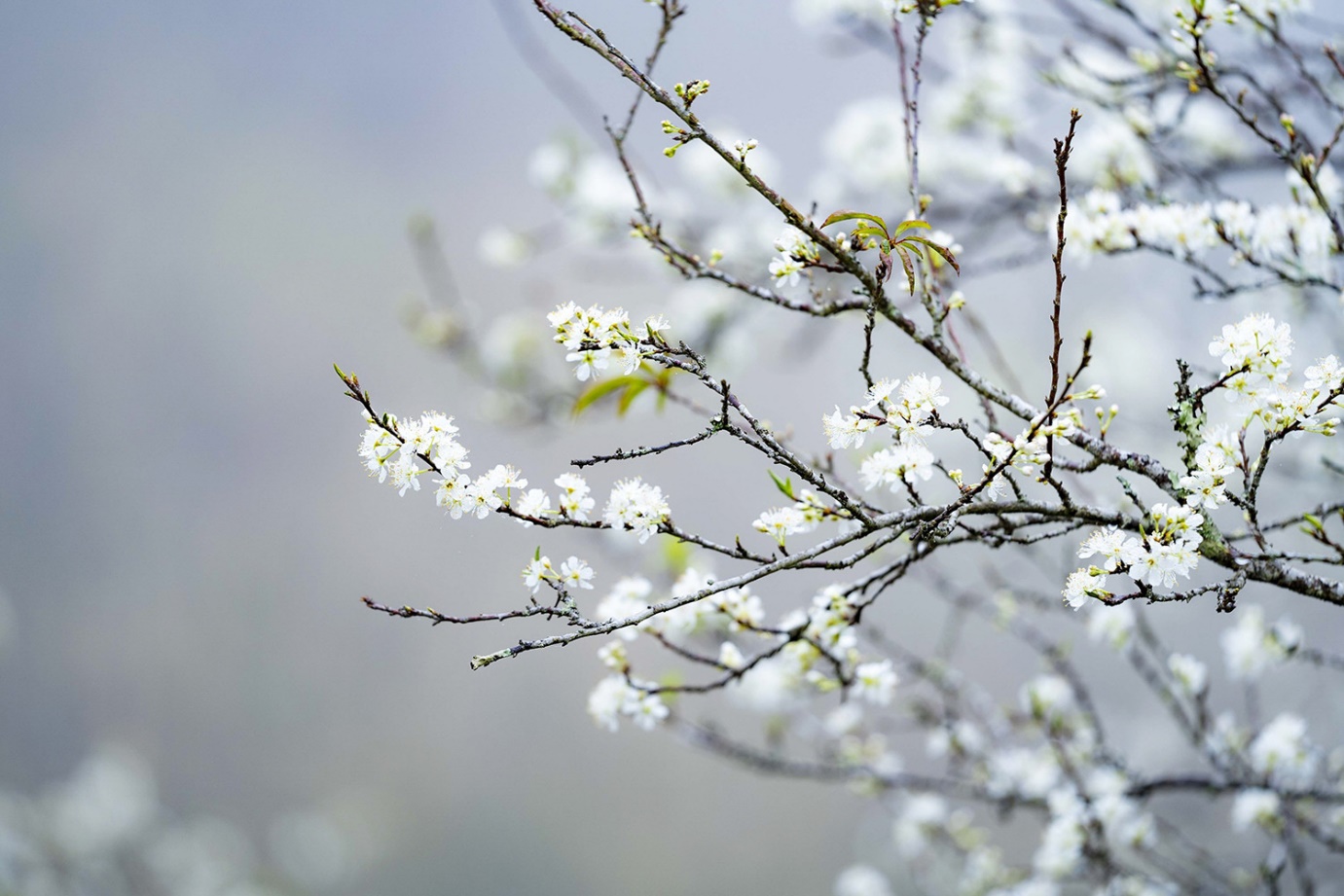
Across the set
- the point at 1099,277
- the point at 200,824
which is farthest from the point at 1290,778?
the point at 200,824

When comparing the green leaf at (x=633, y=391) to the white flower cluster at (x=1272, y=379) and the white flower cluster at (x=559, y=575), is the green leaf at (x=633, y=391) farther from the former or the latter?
the white flower cluster at (x=1272, y=379)

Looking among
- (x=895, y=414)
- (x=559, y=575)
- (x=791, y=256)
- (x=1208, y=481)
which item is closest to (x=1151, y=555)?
(x=1208, y=481)

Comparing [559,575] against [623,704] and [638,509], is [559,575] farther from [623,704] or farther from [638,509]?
[623,704]

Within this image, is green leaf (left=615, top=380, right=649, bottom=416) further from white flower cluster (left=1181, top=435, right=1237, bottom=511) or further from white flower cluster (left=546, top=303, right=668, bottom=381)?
white flower cluster (left=1181, top=435, right=1237, bottom=511)

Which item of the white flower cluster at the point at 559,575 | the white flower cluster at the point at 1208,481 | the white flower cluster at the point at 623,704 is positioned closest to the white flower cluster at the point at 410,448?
the white flower cluster at the point at 559,575

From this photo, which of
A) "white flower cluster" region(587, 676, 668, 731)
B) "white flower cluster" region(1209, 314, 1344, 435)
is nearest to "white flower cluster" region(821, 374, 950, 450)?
"white flower cluster" region(1209, 314, 1344, 435)
